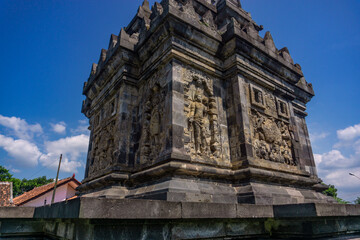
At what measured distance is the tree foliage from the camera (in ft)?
136

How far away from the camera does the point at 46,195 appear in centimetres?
2783

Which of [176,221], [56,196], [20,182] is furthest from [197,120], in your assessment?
[20,182]

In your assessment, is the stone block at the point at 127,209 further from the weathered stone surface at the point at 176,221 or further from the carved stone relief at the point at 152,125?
the carved stone relief at the point at 152,125

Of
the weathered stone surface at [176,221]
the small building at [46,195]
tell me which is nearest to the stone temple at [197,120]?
the weathered stone surface at [176,221]

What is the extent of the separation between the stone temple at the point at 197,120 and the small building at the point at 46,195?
22.3 meters

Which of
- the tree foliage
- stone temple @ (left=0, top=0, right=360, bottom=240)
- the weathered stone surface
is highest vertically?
the tree foliage

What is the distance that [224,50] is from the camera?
302 inches

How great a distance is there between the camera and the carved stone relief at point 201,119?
20.3 ft

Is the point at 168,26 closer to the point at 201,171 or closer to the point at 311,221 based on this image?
the point at 201,171

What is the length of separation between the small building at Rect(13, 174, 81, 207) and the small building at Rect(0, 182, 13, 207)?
271cm

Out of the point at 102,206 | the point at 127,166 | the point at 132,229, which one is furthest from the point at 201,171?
the point at 102,206

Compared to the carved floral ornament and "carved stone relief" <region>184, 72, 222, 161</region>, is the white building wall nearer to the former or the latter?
"carved stone relief" <region>184, 72, 222, 161</region>

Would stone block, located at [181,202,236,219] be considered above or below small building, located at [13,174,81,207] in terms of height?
below

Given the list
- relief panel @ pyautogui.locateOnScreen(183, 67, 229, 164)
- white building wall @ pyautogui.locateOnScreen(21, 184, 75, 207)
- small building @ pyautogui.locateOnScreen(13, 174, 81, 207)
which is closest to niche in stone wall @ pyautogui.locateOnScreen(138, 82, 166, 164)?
relief panel @ pyautogui.locateOnScreen(183, 67, 229, 164)
